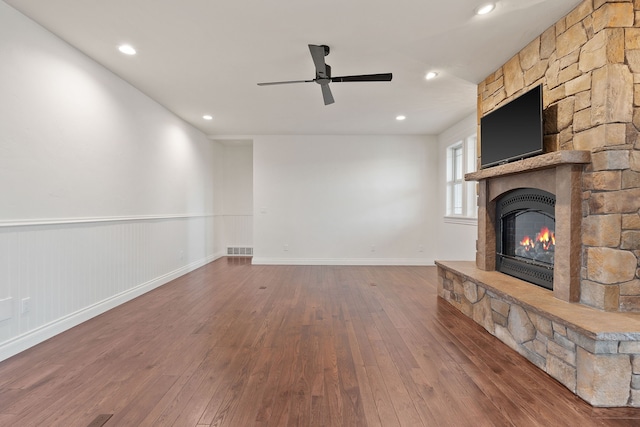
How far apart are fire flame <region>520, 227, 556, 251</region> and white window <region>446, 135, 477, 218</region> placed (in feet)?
6.49

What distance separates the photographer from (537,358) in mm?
2135

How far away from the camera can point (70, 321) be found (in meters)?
2.85

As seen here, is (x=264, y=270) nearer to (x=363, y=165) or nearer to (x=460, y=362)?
(x=363, y=165)

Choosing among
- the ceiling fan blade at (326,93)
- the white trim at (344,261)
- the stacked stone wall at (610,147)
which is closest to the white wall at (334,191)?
the white trim at (344,261)

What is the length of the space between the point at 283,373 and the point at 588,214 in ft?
7.69

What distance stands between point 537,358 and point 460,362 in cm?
51

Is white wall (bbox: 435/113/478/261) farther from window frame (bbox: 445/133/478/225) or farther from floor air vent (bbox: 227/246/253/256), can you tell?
floor air vent (bbox: 227/246/253/256)

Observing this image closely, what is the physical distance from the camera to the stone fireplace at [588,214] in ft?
5.68

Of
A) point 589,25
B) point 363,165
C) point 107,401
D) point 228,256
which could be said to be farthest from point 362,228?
point 107,401

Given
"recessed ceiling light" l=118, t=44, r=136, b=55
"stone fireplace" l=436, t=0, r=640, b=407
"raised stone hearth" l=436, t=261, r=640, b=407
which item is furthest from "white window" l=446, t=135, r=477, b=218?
"recessed ceiling light" l=118, t=44, r=136, b=55

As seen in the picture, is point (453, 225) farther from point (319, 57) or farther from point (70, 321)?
point (70, 321)

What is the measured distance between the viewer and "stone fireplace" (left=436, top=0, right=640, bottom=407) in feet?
5.68

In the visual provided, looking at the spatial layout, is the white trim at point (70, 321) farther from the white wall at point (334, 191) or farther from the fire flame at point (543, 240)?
the fire flame at point (543, 240)

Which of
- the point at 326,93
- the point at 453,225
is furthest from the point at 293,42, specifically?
the point at 453,225
